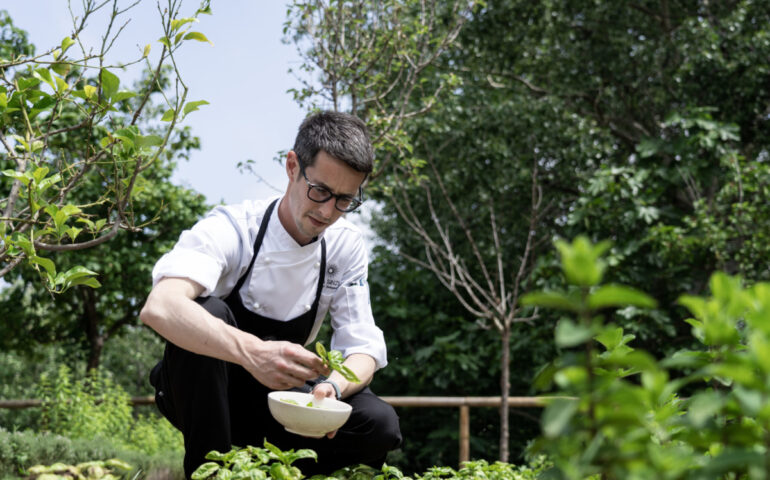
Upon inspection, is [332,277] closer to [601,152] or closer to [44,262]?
[44,262]

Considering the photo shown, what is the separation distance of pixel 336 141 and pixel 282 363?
29.9 inches

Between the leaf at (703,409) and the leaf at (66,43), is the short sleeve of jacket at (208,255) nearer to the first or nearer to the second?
the leaf at (66,43)

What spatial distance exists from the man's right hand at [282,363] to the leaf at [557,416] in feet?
3.97

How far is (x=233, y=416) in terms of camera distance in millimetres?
2318

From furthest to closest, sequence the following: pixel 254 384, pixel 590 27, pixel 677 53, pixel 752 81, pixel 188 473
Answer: pixel 590 27
pixel 677 53
pixel 752 81
pixel 254 384
pixel 188 473

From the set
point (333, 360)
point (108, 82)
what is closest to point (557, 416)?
point (333, 360)

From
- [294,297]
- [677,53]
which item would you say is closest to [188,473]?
[294,297]

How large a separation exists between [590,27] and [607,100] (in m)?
0.84

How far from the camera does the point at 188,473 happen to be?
2037mm

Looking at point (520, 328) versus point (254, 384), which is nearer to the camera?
point (254, 384)

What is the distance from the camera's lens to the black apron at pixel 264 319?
7.90ft

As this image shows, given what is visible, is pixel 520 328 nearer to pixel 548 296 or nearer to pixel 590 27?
pixel 590 27

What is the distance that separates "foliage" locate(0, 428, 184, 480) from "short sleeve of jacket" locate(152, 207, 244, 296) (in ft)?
7.35

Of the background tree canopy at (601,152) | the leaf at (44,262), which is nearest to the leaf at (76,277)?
the leaf at (44,262)
